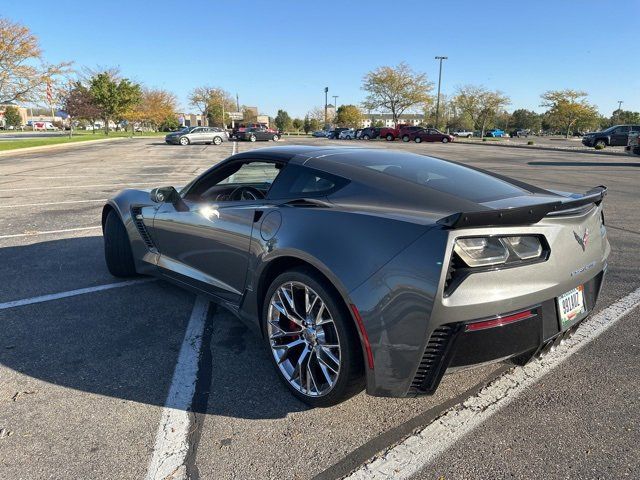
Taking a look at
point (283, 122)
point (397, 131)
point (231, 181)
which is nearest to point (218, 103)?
point (283, 122)

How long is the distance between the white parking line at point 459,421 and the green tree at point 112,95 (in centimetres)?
5523

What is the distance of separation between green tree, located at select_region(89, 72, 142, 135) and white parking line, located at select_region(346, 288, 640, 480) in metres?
55.2

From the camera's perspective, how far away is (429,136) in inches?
1752

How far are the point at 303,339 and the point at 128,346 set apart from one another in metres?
1.40

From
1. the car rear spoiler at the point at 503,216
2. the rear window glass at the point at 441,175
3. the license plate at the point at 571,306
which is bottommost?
the license plate at the point at 571,306

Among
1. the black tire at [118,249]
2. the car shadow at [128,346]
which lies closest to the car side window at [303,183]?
the car shadow at [128,346]

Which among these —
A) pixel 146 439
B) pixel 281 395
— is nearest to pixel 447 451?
pixel 281 395

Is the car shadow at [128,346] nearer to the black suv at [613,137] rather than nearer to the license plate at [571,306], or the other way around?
the license plate at [571,306]

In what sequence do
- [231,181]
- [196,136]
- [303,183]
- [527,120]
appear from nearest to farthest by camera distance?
1. [303,183]
2. [231,181]
3. [196,136]
4. [527,120]

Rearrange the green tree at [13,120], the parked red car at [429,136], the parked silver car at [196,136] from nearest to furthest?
the parked silver car at [196,136] < the parked red car at [429,136] < the green tree at [13,120]

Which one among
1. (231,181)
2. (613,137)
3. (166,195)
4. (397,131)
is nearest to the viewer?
(166,195)

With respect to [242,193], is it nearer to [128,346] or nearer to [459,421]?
[128,346]

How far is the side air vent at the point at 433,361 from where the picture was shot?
1.98 metres

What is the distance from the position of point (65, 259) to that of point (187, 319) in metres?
2.41
